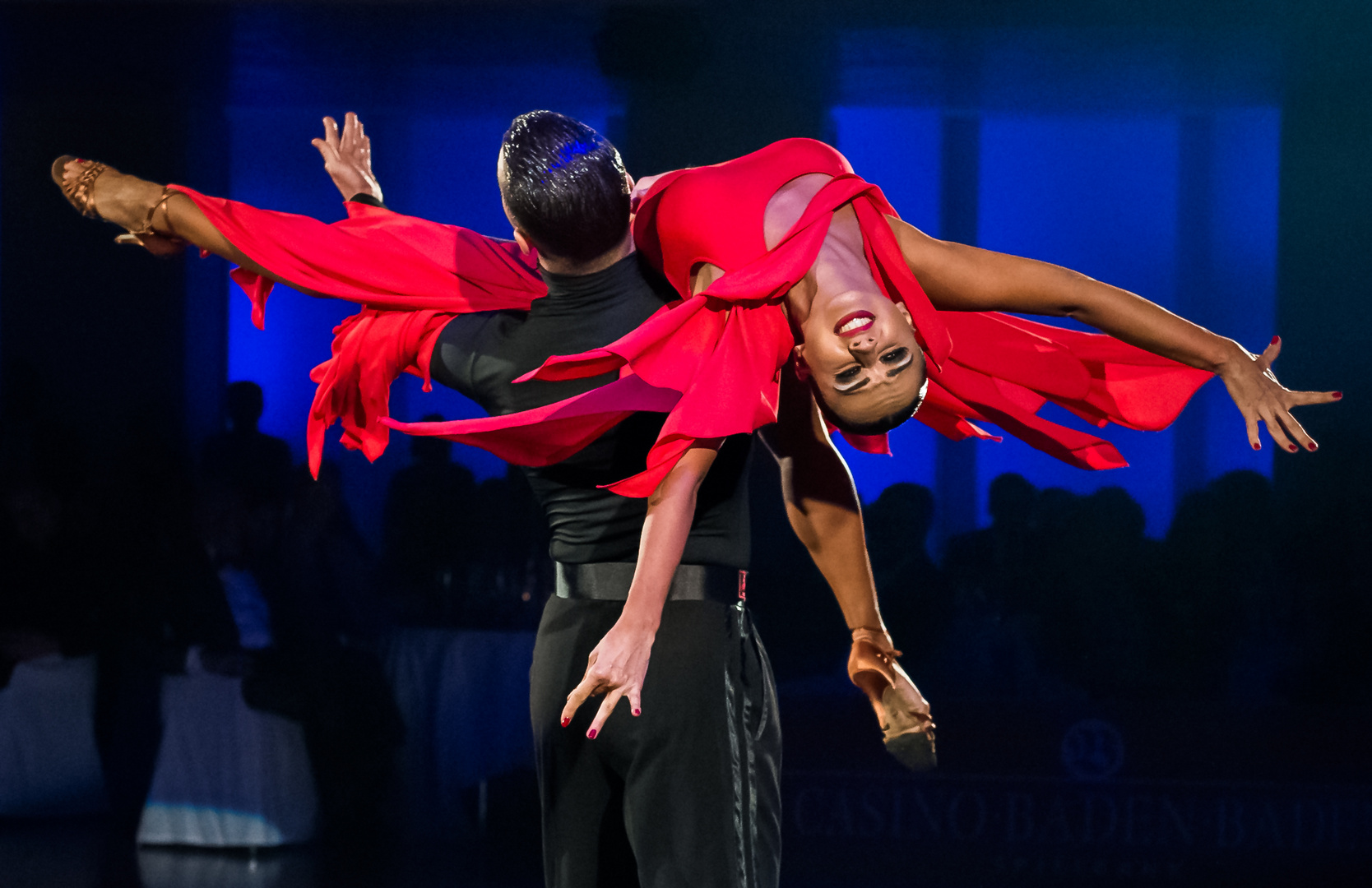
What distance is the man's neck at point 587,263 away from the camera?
4.31 feet

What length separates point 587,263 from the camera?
4.31 ft

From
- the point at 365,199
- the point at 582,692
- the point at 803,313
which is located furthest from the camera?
the point at 365,199

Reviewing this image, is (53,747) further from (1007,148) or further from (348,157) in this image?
(1007,148)

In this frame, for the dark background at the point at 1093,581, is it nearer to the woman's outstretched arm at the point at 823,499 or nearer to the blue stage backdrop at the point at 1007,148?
the blue stage backdrop at the point at 1007,148

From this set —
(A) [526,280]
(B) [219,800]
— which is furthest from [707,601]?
(B) [219,800]

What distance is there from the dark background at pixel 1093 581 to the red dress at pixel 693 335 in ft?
4.41

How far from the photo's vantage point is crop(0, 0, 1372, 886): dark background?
9.47ft

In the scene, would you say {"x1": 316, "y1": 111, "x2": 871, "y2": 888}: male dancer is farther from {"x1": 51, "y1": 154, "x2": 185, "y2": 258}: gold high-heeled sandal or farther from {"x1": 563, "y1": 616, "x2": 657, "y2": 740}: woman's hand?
{"x1": 51, "y1": 154, "x2": 185, "y2": 258}: gold high-heeled sandal

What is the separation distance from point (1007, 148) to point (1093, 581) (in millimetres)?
1162

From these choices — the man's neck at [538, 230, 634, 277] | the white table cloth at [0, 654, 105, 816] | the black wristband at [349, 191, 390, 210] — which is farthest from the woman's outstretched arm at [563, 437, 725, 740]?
the white table cloth at [0, 654, 105, 816]

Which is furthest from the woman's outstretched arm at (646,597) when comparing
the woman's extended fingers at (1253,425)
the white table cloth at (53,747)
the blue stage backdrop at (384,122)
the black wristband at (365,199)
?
the white table cloth at (53,747)

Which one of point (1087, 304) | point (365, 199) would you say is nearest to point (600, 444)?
point (1087, 304)

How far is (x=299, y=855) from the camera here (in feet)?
9.79

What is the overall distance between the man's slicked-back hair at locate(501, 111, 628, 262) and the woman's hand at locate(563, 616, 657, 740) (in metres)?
0.45
